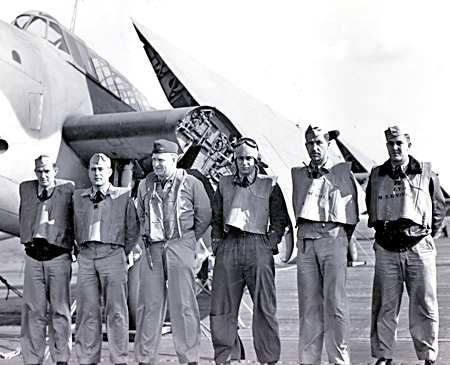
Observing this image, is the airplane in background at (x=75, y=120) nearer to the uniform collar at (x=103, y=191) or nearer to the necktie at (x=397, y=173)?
the uniform collar at (x=103, y=191)

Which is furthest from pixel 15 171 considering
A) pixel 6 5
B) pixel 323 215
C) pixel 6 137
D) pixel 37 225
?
pixel 6 5

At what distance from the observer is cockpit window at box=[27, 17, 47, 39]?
23.8ft

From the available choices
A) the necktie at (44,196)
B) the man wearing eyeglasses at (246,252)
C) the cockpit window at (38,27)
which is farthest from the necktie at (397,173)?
the cockpit window at (38,27)

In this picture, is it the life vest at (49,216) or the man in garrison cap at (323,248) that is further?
the life vest at (49,216)

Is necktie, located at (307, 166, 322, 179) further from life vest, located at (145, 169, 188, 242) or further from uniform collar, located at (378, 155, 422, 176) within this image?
life vest, located at (145, 169, 188, 242)

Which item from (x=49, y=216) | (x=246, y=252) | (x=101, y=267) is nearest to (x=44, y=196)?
(x=49, y=216)

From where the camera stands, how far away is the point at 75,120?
21.5 ft

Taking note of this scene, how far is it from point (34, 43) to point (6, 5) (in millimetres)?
3592

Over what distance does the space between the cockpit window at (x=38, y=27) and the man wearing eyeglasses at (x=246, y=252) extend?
4370 mm

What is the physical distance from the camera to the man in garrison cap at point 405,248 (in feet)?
12.9

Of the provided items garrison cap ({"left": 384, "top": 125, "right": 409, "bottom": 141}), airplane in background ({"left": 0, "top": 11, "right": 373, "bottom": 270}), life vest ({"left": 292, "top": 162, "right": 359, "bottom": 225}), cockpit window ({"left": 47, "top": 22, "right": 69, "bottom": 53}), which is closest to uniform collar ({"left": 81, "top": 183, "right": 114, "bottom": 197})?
life vest ({"left": 292, "top": 162, "right": 359, "bottom": 225})

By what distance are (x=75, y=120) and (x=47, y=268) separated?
2750 mm

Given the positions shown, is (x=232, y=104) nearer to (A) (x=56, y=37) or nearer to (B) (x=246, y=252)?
(A) (x=56, y=37)

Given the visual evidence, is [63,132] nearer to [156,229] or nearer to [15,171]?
[15,171]
